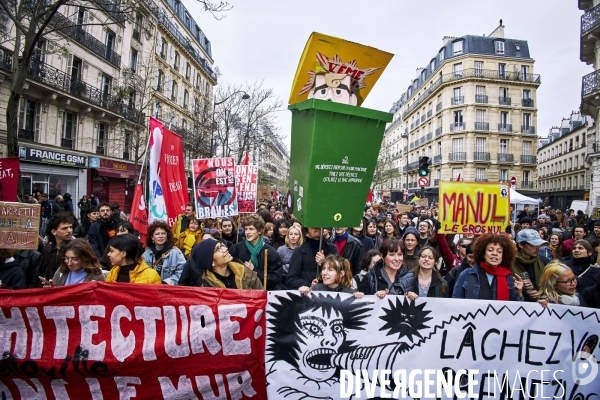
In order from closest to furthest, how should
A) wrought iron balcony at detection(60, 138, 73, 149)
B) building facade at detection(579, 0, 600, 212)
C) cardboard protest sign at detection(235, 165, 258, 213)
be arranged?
1. cardboard protest sign at detection(235, 165, 258, 213)
2. building facade at detection(579, 0, 600, 212)
3. wrought iron balcony at detection(60, 138, 73, 149)

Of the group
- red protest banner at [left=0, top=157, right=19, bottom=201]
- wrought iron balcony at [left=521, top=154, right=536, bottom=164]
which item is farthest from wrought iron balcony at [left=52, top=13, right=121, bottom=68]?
wrought iron balcony at [left=521, top=154, right=536, bottom=164]

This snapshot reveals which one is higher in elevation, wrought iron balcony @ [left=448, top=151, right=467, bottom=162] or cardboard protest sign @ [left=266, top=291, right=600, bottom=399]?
wrought iron balcony @ [left=448, top=151, right=467, bottom=162]

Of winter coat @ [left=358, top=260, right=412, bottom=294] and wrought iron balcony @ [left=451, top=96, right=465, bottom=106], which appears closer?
winter coat @ [left=358, top=260, right=412, bottom=294]

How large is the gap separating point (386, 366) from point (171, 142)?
4604mm

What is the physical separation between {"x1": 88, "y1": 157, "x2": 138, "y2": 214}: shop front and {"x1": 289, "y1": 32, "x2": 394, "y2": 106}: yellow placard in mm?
19873

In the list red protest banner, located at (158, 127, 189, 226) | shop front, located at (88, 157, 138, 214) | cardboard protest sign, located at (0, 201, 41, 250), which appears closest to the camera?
cardboard protest sign, located at (0, 201, 41, 250)

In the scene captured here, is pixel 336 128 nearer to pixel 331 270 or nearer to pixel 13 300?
pixel 331 270

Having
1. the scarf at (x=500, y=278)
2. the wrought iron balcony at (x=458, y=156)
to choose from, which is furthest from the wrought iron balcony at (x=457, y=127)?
the scarf at (x=500, y=278)

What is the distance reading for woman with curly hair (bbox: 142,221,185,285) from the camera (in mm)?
4551

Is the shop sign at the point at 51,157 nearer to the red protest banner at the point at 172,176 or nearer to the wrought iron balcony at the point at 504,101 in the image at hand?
the red protest banner at the point at 172,176

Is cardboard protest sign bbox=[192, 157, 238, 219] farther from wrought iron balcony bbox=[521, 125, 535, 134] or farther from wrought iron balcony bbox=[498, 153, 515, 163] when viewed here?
wrought iron balcony bbox=[521, 125, 535, 134]

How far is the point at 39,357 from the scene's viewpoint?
3049 millimetres

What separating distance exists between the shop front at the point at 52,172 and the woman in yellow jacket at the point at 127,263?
15886mm

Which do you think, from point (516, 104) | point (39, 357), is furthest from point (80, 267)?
point (516, 104)
